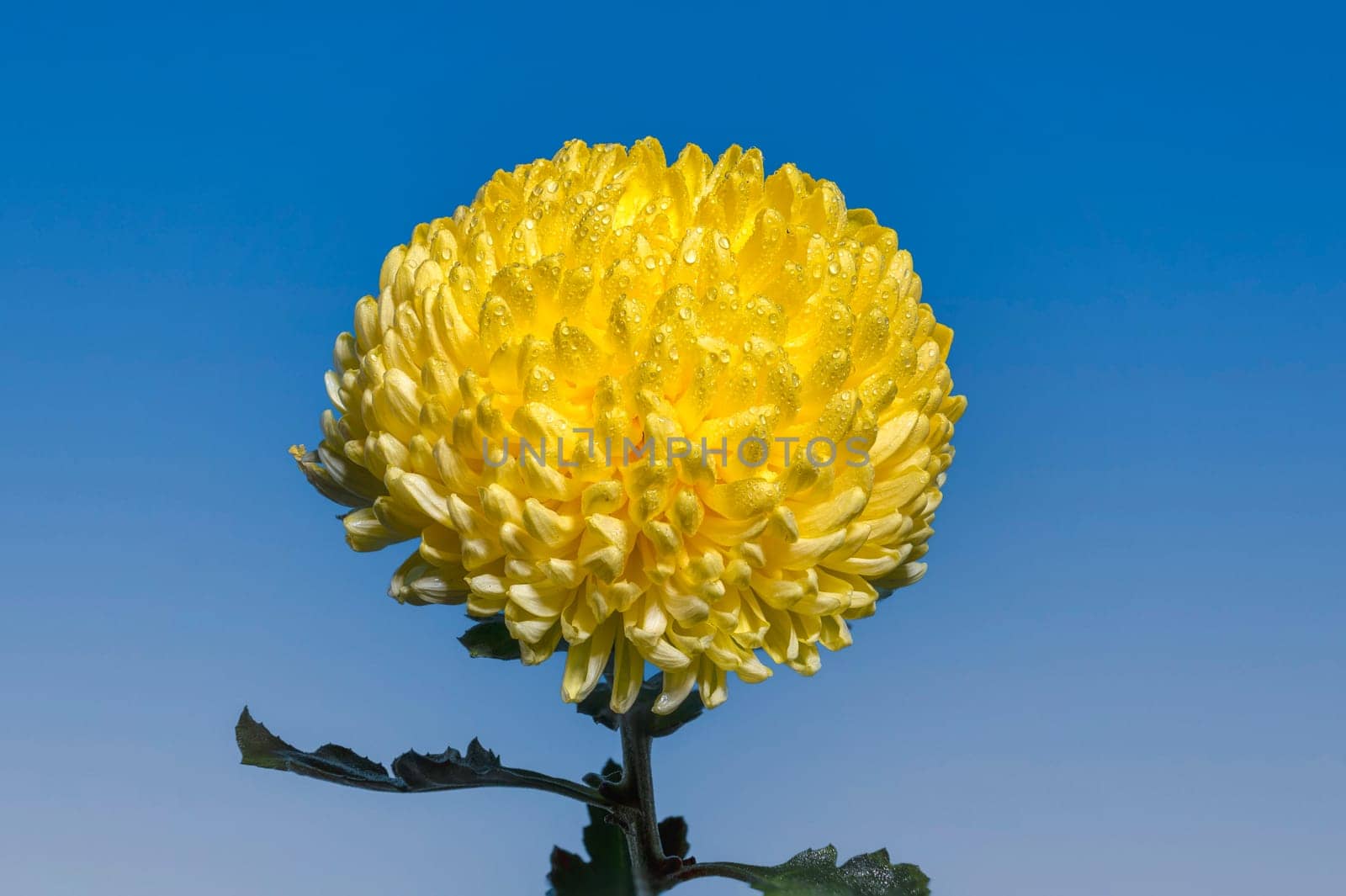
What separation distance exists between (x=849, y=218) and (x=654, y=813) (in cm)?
95

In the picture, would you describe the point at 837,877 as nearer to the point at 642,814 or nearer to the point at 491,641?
the point at 642,814

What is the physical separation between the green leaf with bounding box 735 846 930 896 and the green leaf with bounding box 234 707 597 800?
30cm

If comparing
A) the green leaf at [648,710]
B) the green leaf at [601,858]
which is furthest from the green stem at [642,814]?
the green leaf at [601,858]

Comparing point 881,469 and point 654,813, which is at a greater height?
point 881,469

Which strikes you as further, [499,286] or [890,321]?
[890,321]

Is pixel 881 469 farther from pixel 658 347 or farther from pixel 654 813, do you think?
pixel 654 813

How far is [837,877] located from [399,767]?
65 centimetres

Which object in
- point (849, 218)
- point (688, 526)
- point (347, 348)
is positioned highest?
point (849, 218)

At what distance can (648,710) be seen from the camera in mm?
1901

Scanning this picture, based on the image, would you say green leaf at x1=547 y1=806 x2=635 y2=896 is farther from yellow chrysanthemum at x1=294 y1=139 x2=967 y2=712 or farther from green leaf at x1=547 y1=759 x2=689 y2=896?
yellow chrysanthemum at x1=294 y1=139 x2=967 y2=712

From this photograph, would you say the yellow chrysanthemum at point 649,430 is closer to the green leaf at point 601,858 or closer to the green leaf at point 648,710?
the green leaf at point 648,710

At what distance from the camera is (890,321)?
1.76m

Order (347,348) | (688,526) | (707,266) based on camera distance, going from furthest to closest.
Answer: (347,348)
(707,266)
(688,526)

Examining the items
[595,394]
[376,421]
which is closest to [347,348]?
[376,421]
